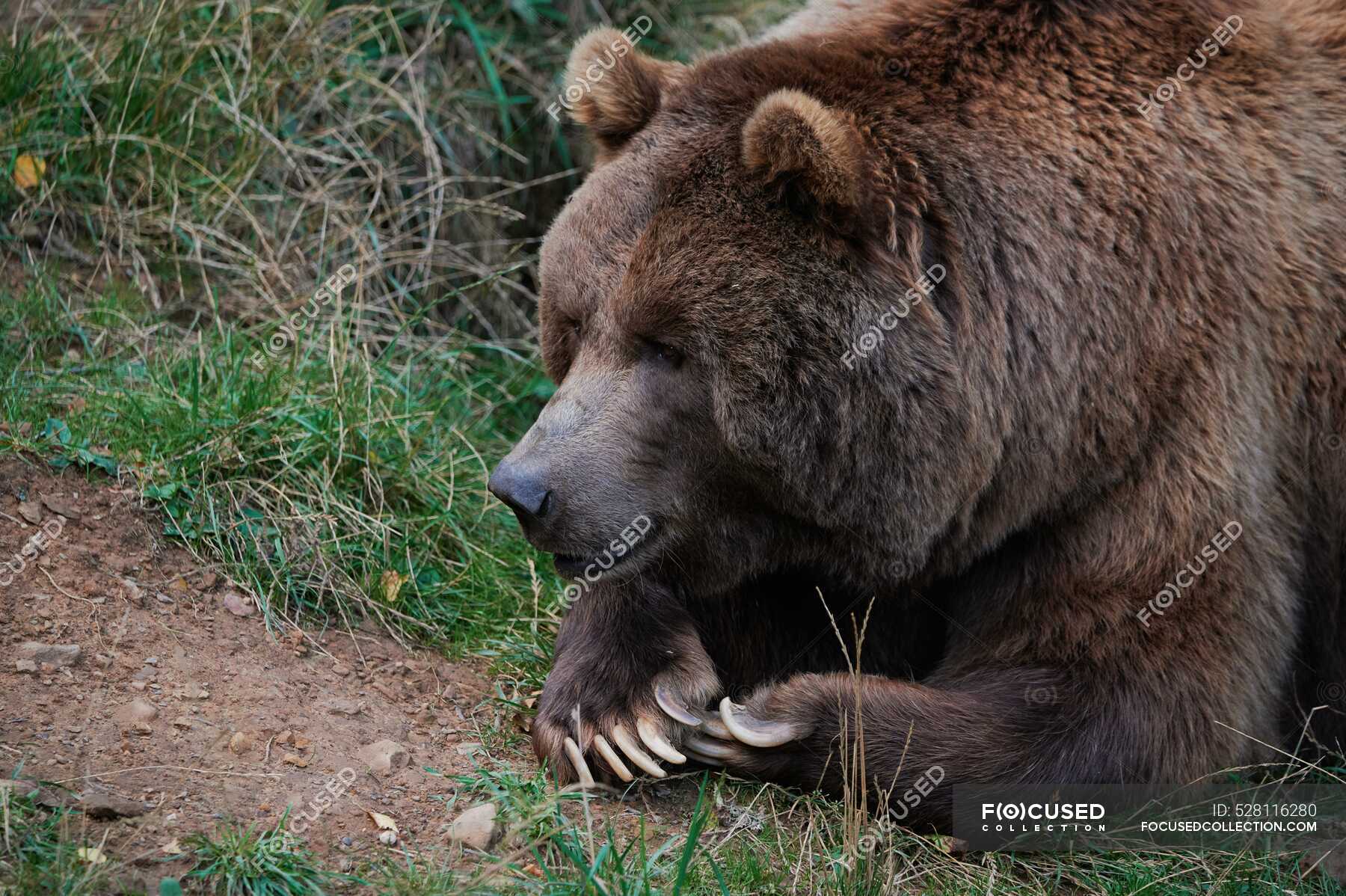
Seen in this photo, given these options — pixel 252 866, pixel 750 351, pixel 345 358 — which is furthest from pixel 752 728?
pixel 345 358

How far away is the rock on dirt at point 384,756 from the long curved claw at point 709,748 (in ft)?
2.65

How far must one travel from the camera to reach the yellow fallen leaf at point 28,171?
214 inches

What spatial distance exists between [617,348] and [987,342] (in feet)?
3.38

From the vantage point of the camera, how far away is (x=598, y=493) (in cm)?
367

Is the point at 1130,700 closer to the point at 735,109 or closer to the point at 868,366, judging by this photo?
the point at 868,366

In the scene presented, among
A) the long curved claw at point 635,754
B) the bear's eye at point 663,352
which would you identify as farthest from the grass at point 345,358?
the bear's eye at point 663,352

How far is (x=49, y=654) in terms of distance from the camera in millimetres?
3652

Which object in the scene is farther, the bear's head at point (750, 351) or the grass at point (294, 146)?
the grass at point (294, 146)

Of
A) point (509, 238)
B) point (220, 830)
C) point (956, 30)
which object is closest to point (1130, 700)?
point (956, 30)

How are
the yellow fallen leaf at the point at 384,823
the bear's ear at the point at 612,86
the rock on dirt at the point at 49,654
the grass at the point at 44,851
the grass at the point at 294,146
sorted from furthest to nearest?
the grass at the point at 294,146, the bear's ear at the point at 612,86, the rock on dirt at the point at 49,654, the yellow fallen leaf at the point at 384,823, the grass at the point at 44,851

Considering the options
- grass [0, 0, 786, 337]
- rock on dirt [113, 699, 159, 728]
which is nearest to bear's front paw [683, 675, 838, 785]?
rock on dirt [113, 699, 159, 728]

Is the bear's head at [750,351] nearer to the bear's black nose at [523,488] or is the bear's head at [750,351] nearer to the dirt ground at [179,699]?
the bear's black nose at [523,488]

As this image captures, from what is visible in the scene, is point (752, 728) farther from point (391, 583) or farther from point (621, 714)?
point (391, 583)

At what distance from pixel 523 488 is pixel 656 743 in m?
0.82
